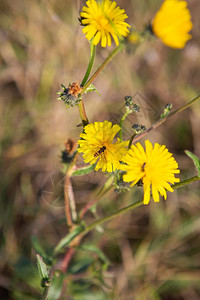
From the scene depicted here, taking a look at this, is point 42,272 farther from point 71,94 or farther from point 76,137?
point 76,137

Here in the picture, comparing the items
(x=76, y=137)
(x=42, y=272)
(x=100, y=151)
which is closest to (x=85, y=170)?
(x=100, y=151)

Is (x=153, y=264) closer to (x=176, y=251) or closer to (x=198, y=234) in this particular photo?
(x=176, y=251)

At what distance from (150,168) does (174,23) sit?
1.19 meters

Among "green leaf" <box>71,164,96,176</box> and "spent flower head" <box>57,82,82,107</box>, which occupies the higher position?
"spent flower head" <box>57,82,82,107</box>

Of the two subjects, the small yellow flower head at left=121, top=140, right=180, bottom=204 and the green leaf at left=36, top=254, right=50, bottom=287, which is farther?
the green leaf at left=36, top=254, right=50, bottom=287

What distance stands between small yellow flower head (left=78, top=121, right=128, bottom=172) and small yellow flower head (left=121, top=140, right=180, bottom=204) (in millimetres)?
75

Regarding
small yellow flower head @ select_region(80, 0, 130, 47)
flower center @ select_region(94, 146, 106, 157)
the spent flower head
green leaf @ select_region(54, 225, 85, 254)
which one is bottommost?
green leaf @ select_region(54, 225, 85, 254)

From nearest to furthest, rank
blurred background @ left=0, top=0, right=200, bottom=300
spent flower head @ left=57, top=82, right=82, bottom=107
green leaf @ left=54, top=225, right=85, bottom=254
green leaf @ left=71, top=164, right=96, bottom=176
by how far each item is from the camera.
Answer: spent flower head @ left=57, top=82, right=82, bottom=107
green leaf @ left=71, top=164, right=96, bottom=176
green leaf @ left=54, top=225, right=85, bottom=254
blurred background @ left=0, top=0, right=200, bottom=300

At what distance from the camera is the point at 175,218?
165 inches

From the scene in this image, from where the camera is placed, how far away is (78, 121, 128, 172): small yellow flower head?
77.0 inches

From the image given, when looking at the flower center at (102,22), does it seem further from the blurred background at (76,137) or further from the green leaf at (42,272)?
the green leaf at (42,272)

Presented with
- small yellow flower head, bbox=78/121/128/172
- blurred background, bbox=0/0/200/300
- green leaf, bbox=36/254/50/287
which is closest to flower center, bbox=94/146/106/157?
small yellow flower head, bbox=78/121/128/172

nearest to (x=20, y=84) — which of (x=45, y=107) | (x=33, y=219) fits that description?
(x=45, y=107)

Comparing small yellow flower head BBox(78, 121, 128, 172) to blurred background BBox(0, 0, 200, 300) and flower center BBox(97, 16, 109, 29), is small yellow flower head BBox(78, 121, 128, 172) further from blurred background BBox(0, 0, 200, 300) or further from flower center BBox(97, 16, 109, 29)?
blurred background BBox(0, 0, 200, 300)
